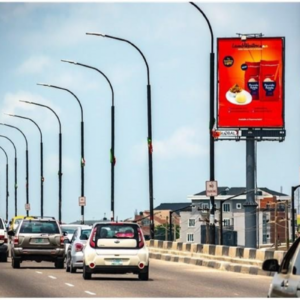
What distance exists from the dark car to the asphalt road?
1064cm

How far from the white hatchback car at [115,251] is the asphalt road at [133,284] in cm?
35

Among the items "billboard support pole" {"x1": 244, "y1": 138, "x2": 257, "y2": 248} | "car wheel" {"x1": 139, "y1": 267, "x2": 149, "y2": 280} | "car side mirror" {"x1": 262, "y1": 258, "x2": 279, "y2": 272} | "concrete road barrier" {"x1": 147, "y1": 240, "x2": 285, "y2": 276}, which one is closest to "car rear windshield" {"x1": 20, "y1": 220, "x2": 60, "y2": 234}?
"concrete road barrier" {"x1": 147, "y1": 240, "x2": 285, "y2": 276}

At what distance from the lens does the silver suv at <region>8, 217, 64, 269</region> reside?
4056cm

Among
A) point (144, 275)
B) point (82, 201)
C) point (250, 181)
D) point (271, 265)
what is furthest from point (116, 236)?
point (82, 201)

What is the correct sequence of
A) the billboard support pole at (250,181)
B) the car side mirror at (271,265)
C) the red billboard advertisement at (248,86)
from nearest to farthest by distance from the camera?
1. the car side mirror at (271,265)
2. the billboard support pole at (250,181)
3. the red billboard advertisement at (248,86)

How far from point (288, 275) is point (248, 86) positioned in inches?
1987

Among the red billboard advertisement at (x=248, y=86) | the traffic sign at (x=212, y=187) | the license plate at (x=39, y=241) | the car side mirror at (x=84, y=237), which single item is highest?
the red billboard advertisement at (x=248, y=86)

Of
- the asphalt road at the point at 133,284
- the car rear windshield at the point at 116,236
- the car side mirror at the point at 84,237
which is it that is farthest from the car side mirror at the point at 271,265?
the car side mirror at the point at 84,237

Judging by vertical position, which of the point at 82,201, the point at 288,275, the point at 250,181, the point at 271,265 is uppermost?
the point at 250,181

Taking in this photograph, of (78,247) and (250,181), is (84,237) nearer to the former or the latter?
(78,247)

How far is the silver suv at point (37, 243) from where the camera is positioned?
133 ft

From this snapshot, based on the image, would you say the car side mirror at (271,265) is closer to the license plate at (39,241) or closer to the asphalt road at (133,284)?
the asphalt road at (133,284)

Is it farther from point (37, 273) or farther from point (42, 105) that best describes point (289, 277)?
point (42, 105)

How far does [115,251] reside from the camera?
32344mm
